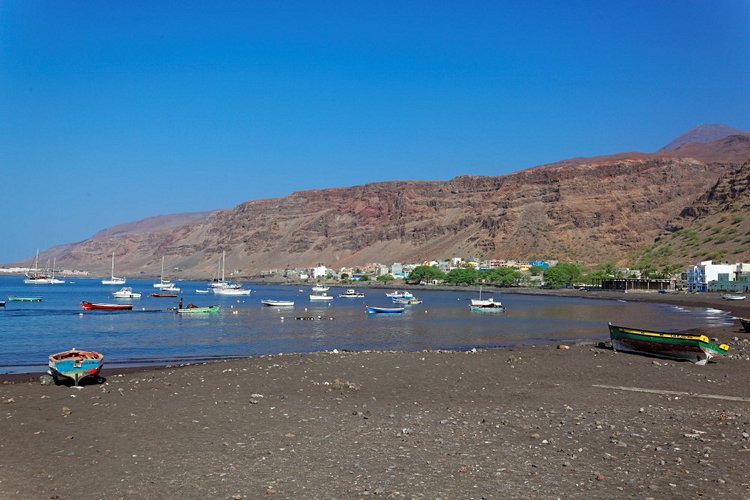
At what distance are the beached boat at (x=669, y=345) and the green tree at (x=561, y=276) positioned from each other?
503 feet

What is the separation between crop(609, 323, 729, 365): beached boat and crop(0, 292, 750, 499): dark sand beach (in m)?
2.01

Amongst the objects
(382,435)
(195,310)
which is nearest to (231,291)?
(195,310)

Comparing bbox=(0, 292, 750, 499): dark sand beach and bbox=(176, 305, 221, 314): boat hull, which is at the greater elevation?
bbox=(176, 305, 221, 314): boat hull

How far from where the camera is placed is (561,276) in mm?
181125

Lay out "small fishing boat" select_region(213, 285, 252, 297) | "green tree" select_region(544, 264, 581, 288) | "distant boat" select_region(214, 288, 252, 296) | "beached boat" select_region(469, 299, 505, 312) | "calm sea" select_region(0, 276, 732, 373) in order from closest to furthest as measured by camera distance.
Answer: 1. "calm sea" select_region(0, 276, 732, 373)
2. "beached boat" select_region(469, 299, 505, 312)
3. "distant boat" select_region(214, 288, 252, 296)
4. "small fishing boat" select_region(213, 285, 252, 297)
5. "green tree" select_region(544, 264, 581, 288)

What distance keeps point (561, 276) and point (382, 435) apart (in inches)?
6835

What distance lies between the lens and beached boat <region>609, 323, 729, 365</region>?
2688cm

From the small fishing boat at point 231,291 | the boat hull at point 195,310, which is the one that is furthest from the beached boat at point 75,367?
the small fishing boat at point 231,291

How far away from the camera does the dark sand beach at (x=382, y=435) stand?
11.1m

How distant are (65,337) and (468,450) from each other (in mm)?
40619

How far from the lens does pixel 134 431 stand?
599 inches

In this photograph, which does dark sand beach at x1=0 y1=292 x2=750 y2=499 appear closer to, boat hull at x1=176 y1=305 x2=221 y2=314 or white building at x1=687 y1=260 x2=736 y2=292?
boat hull at x1=176 y1=305 x2=221 y2=314

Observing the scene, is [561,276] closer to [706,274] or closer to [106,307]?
[706,274]

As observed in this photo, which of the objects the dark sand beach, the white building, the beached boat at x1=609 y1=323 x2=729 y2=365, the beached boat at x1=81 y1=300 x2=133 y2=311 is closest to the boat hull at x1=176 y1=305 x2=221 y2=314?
the beached boat at x1=81 y1=300 x2=133 y2=311
